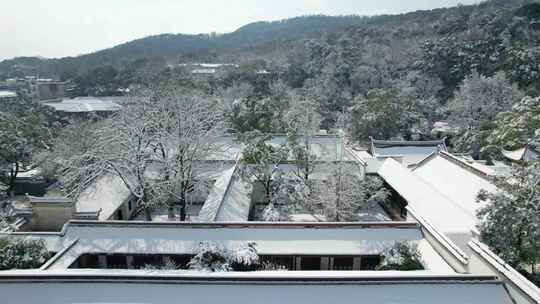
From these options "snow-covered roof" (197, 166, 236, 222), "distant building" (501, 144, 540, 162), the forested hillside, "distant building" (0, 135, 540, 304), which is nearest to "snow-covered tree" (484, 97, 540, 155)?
the forested hillside

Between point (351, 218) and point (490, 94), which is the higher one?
point (490, 94)

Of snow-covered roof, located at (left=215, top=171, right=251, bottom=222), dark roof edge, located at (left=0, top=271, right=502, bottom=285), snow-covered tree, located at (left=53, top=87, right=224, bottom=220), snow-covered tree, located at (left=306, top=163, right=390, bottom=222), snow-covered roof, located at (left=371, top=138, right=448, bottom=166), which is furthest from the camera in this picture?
snow-covered roof, located at (left=371, top=138, right=448, bottom=166)

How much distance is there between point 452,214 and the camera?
15.3m

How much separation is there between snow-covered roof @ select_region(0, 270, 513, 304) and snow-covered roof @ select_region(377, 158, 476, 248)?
3.50 metres

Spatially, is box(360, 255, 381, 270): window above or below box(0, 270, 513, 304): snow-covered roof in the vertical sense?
below

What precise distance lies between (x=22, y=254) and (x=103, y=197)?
20.5ft

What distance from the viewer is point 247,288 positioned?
990cm

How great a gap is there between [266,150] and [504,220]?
11525mm

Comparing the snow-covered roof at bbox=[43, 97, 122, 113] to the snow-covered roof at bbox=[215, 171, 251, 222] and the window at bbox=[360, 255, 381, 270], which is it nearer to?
the snow-covered roof at bbox=[215, 171, 251, 222]

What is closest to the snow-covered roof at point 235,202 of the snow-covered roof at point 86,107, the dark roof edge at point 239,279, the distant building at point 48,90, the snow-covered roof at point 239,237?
the snow-covered roof at point 239,237

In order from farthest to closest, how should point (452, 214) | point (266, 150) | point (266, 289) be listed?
point (266, 150)
point (452, 214)
point (266, 289)

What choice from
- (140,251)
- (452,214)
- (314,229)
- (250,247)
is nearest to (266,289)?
(250,247)

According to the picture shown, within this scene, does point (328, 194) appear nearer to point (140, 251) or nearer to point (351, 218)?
point (351, 218)

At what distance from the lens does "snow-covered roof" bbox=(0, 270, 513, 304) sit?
952cm
